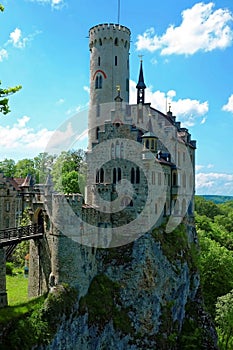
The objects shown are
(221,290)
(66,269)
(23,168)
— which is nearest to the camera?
(66,269)

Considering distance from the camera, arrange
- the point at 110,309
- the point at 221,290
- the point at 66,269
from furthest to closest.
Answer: the point at 221,290 → the point at 110,309 → the point at 66,269

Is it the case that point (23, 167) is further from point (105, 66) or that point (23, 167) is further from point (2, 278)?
point (2, 278)

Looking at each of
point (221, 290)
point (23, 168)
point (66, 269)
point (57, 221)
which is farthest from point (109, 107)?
point (23, 168)

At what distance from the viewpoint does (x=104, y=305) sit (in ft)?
113

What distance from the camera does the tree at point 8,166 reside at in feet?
320

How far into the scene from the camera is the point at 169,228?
4278cm

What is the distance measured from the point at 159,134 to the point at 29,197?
2480 centimetres

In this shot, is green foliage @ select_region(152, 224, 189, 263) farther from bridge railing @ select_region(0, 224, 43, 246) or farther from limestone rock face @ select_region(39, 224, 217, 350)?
bridge railing @ select_region(0, 224, 43, 246)

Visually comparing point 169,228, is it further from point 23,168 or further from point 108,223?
point 23,168

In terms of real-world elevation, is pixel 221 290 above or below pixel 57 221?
below

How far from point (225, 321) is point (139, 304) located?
14213mm

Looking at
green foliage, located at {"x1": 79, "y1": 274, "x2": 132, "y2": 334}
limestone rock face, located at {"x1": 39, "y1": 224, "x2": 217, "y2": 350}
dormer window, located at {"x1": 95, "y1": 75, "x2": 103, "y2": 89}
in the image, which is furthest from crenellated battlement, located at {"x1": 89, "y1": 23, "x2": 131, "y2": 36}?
green foliage, located at {"x1": 79, "y1": 274, "x2": 132, "y2": 334}

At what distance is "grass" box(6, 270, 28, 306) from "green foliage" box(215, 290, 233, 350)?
22.6 metres

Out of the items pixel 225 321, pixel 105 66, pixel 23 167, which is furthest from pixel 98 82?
pixel 23 167
